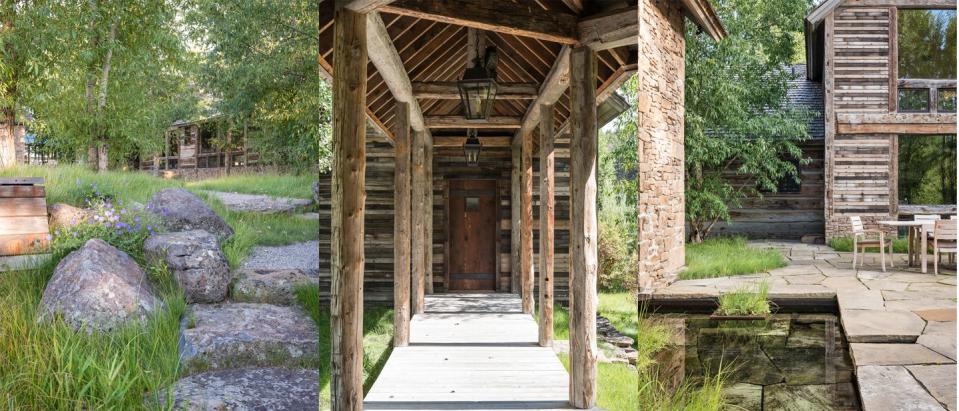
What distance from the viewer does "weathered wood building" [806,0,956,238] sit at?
7.53ft

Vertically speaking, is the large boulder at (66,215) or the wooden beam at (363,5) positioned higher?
the wooden beam at (363,5)

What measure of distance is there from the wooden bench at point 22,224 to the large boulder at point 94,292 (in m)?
0.14

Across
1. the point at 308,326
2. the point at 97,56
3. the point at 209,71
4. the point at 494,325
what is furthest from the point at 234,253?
the point at 494,325

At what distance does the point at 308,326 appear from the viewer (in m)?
2.87

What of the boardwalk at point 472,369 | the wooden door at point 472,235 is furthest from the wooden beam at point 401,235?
the wooden door at point 472,235

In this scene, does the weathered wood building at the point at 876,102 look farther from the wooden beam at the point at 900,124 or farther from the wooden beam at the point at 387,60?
the wooden beam at the point at 387,60

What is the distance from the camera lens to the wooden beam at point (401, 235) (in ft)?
15.3

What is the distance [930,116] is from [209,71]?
3.09 m

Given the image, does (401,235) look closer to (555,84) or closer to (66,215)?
(555,84)

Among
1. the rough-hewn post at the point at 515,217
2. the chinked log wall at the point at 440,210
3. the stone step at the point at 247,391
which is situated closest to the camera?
the stone step at the point at 247,391

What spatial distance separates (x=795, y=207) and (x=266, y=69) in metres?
2.44

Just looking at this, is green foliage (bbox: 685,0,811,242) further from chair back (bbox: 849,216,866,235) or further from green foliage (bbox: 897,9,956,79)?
green foliage (bbox: 897,9,956,79)

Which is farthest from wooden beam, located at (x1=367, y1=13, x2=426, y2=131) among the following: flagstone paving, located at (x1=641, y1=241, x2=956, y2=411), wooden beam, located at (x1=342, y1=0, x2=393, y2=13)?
flagstone paving, located at (x1=641, y1=241, x2=956, y2=411)

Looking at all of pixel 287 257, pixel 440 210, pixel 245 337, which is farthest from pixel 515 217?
pixel 245 337
